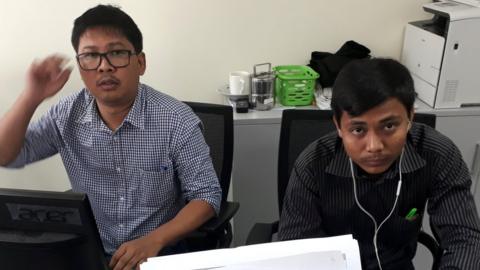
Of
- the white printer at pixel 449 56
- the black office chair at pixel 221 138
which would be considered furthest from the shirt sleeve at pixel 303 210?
the white printer at pixel 449 56

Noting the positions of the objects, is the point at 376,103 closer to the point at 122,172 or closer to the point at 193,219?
the point at 193,219

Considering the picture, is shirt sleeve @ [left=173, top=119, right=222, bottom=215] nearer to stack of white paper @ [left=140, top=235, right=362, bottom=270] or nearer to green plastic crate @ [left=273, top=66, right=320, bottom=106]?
stack of white paper @ [left=140, top=235, right=362, bottom=270]

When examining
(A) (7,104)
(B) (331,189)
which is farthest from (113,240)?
(A) (7,104)

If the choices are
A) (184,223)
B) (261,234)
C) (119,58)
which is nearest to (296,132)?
(261,234)

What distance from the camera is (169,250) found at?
4.26 feet

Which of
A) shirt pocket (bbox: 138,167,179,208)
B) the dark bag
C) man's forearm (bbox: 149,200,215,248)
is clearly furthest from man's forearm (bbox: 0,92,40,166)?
the dark bag

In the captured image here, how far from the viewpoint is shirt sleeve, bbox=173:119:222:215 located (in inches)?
50.5

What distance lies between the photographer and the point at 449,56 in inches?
72.3

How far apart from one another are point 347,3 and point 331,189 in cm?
135

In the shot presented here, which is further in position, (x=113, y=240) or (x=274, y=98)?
(x=274, y=98)

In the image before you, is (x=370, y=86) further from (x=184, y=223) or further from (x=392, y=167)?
(x=184, y=223)

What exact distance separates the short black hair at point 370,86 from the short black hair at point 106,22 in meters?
0.63

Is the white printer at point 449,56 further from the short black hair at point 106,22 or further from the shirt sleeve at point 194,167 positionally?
the short black hair at point 106,22

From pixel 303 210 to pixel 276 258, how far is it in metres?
0.46
